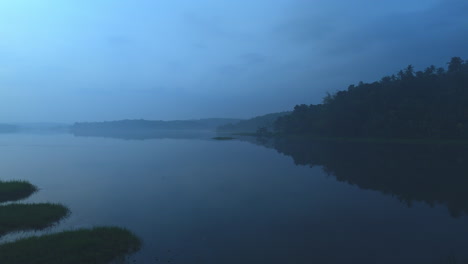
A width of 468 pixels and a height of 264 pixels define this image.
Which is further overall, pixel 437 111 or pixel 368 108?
pixel 368 108

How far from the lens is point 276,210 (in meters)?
21.0

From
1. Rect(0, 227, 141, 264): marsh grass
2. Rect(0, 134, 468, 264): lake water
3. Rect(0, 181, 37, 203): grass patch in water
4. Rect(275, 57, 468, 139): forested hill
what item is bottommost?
Rect(0, 134, 468, 264): lake water

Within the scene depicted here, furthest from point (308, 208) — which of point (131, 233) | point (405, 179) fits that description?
point (405, 179)

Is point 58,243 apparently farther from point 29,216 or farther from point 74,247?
point 29,216

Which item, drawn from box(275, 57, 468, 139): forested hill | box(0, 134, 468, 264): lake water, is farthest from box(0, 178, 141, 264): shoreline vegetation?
box(275, 57, 468, 139): forested hill

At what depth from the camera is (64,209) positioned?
20375 mm

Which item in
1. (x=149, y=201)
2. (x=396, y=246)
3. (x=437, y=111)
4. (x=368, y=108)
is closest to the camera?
(x=396, y=246)

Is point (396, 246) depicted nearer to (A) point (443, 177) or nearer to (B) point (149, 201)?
(B) point (149, 201)

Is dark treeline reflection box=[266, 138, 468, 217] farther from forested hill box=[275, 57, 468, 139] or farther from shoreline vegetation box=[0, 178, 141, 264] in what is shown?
forested hill box=[275, 57, 468, 139]

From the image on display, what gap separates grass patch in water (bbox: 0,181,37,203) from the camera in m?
24.2

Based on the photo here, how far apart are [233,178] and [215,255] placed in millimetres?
19779

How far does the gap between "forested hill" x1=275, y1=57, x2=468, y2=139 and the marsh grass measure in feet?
251

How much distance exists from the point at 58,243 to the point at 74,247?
106 centimetres

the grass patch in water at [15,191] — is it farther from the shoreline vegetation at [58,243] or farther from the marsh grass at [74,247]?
the marsh grass at [74,247]
